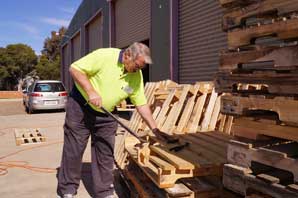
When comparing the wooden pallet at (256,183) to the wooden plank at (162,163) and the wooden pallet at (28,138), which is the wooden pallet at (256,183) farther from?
the wooden pallet at (28,138)

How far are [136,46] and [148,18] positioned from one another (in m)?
9.90

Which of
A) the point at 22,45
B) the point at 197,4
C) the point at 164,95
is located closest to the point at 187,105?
the point at 164,95

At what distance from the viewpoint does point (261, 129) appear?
310 cm

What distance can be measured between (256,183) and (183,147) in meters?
1.50

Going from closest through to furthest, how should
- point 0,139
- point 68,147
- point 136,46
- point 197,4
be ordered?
point 136,46, point 68,147, point 197,4, point 0,139

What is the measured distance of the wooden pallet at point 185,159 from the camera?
3703 millimetres

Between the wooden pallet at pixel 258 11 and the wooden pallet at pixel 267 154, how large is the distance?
3.08 ft

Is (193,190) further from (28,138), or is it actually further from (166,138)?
(28,138)

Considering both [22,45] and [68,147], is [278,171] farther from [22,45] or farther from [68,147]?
[22,45]

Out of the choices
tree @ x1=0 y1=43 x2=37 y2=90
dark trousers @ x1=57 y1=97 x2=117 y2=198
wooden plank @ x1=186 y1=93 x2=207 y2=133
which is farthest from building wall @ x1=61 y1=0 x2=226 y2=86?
tree @ x1=0 y1=43 x2=37 y2=90

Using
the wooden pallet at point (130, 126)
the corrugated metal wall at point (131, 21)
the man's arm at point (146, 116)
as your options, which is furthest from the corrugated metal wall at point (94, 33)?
the man's arm at point (146, 116)

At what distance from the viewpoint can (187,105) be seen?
643 cm

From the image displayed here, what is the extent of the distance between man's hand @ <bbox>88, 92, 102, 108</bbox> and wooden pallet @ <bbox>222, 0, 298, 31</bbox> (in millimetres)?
1910

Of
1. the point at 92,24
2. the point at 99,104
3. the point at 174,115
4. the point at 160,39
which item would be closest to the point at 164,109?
the point at 174,115
